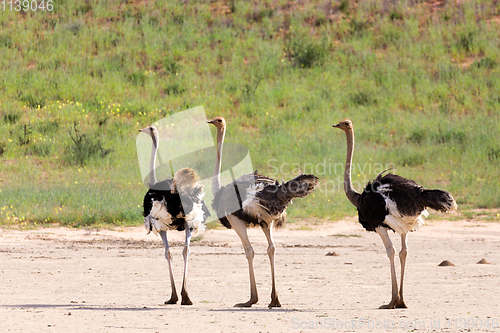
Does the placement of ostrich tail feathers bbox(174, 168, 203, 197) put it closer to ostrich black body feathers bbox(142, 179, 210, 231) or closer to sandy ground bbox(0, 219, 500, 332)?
ostrich black body feathers bbox(142, 179, 210, 231)

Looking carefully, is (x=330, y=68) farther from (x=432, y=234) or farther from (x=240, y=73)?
(x=432, y=234)

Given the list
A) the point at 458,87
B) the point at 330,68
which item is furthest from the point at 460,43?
the point at 330,68

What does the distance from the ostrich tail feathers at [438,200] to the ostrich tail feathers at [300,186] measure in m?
1.07

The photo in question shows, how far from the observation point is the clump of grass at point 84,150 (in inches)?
689

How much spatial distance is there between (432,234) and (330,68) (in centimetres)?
1176

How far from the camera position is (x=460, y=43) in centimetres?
2422

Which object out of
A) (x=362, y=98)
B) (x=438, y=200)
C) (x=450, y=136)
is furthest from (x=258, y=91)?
(x=438, y=200)

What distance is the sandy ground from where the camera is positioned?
6.14m

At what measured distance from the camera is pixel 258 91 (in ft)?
72.7

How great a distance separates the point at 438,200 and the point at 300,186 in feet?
4.36

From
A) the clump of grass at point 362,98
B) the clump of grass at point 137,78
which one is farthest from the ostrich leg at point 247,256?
the clump of grass at point 137,78

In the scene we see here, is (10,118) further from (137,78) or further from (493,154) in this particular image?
(493,154)

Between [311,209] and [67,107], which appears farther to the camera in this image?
[67,107]

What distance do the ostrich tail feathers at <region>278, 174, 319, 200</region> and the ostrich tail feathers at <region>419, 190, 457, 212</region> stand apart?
1.07 metres
